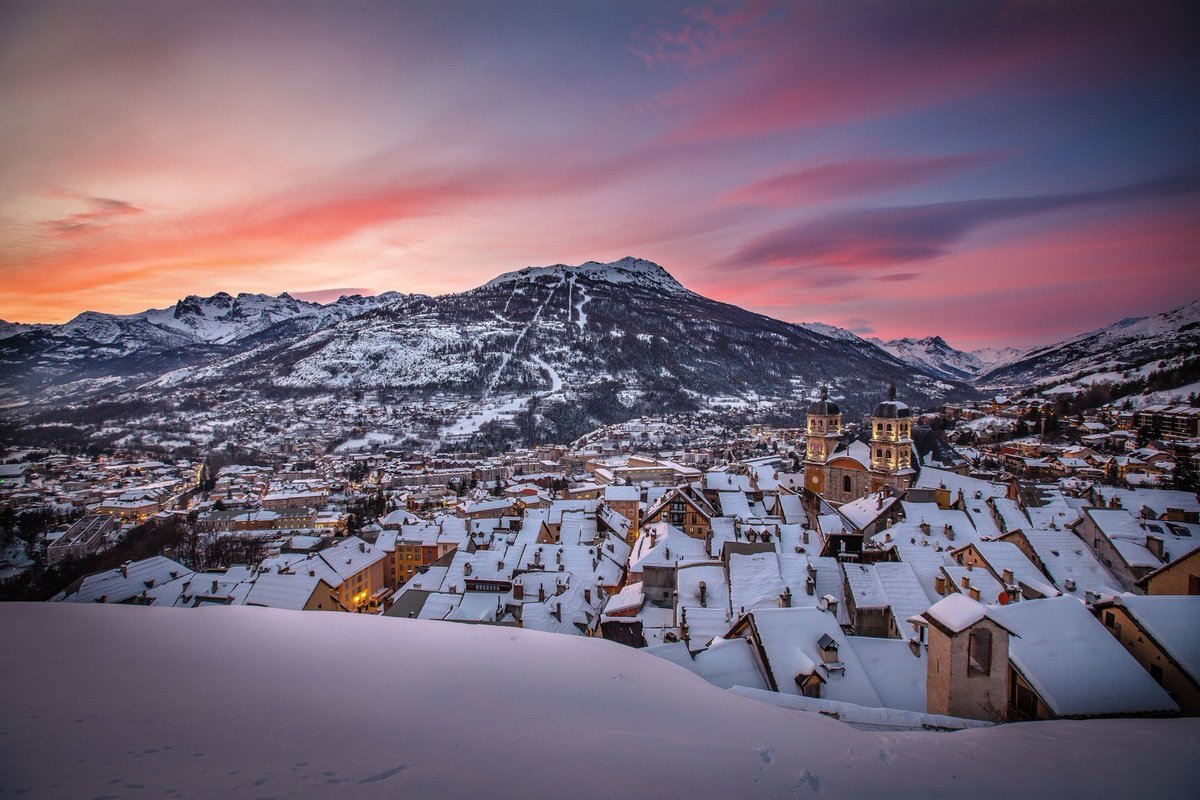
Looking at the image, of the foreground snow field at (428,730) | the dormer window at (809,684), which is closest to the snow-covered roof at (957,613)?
the foreground snow field at (428,730)

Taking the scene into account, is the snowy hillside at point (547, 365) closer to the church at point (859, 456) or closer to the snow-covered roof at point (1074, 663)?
the church at point (859, 456)

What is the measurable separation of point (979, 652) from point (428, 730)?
7738 mm

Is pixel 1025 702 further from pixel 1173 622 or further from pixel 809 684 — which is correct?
pixel 809 684

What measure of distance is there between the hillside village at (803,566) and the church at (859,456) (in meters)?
0.14

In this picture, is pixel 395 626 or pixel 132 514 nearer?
pixel 395 626

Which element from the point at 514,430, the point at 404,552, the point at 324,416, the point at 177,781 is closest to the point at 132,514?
the point at 404,552

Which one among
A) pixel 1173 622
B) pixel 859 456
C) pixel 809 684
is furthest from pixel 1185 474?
pixel 809 684

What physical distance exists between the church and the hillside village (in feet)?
0.46

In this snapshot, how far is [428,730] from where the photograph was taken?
11.7 ft

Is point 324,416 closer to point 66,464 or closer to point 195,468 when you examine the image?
point 195,468

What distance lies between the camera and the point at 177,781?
8.89ft

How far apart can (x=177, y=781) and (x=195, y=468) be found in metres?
83.3

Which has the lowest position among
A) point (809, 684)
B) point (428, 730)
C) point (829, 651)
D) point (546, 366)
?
point (809, 684)

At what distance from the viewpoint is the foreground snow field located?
2.91m
